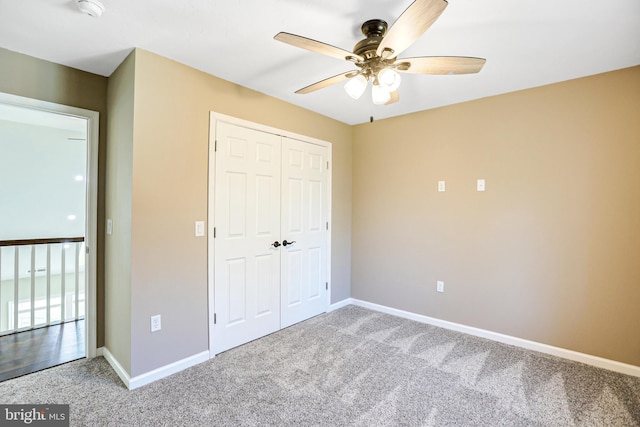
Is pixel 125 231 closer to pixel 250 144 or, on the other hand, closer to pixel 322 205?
pixel 250 144

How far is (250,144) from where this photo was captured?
281 centimetres

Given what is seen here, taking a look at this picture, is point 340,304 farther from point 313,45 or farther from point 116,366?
point 313,45

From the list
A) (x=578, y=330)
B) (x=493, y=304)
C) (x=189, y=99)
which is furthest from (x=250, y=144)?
(x=578, y=330)

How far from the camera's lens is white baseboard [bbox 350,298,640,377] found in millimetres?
2340

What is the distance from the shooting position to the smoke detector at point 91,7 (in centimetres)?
158

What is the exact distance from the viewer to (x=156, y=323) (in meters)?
2.21

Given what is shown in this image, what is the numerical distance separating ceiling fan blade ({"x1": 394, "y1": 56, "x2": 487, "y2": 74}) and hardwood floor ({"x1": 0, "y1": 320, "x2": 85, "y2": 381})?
342cm

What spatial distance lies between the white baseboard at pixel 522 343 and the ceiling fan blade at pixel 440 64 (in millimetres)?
2502

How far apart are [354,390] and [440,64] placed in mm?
2194

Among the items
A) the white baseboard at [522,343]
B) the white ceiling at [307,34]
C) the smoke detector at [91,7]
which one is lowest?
the white baseboard at [522,343]

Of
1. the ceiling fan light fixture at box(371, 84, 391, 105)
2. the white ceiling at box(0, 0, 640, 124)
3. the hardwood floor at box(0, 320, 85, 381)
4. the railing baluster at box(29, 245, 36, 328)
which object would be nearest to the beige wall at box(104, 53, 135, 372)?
the white ceiling at box(0, 0, 640, 124)

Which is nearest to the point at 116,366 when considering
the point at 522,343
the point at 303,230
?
the point at 303,230

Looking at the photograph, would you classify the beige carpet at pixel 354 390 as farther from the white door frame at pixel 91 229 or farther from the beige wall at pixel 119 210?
the beige wall at pixel 119 210

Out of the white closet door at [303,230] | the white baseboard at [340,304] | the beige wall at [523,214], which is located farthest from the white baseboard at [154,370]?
the beige wall at [523,214]
